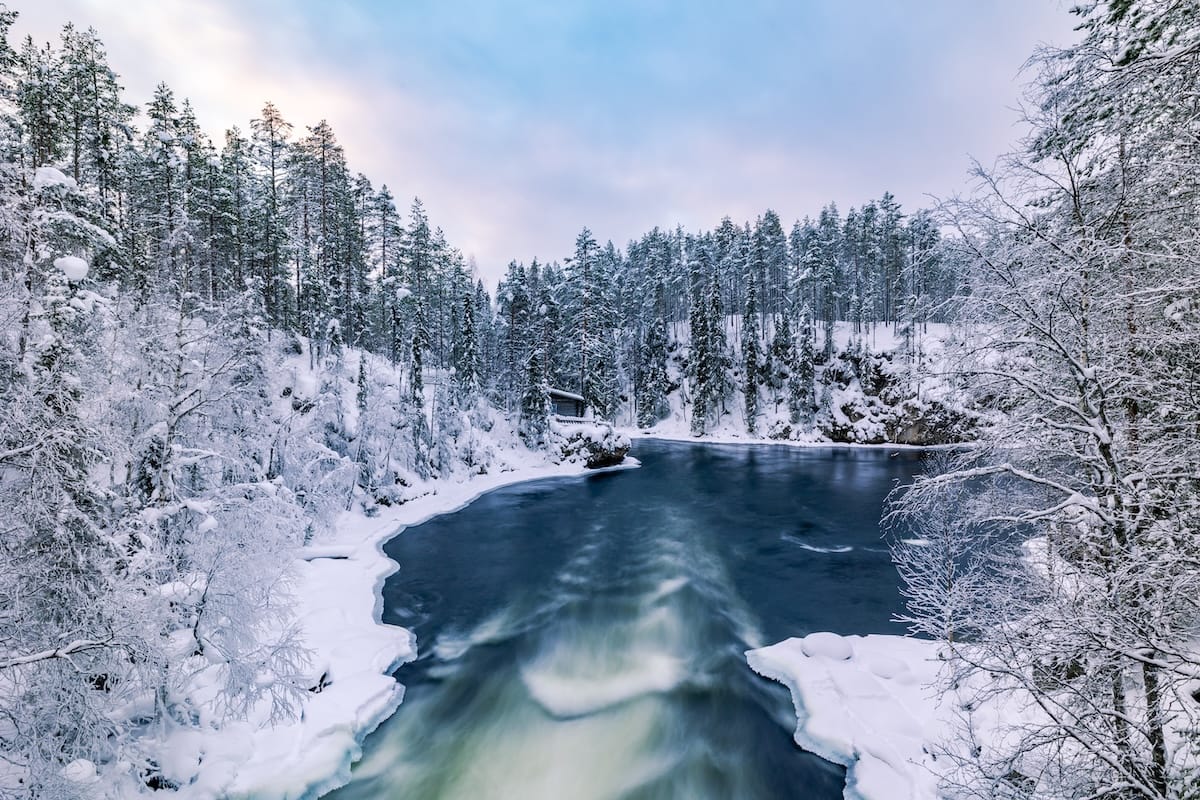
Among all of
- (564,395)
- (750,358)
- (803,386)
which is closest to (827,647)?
(564,395)

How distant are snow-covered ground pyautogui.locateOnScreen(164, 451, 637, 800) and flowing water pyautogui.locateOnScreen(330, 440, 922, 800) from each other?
58 cm

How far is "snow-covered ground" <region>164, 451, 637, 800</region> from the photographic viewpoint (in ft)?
31.6

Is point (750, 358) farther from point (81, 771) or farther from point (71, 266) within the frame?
point (81, 771)

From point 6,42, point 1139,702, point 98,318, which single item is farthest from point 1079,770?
point 6,42

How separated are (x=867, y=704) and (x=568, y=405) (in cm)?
4666

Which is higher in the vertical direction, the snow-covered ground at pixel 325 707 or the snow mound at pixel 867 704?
the snow-covered ground at pixel 325 707

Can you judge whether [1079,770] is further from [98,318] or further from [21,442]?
[98,318]

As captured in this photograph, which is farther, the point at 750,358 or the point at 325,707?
the point at 750,358

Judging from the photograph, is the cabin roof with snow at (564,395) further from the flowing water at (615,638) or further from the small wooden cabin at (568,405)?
the flowing water at (615,638)

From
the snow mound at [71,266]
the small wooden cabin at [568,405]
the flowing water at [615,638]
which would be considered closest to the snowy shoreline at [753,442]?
the small wooden cabin at [568,405]

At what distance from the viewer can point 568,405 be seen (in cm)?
5678

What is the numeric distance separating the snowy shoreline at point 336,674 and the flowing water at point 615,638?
0.53 metres

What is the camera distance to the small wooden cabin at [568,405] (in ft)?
180

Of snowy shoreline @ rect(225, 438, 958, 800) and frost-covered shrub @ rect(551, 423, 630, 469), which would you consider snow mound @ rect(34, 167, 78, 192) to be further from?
frost-covered shrub @ rect(551, 423, 630, 469)
